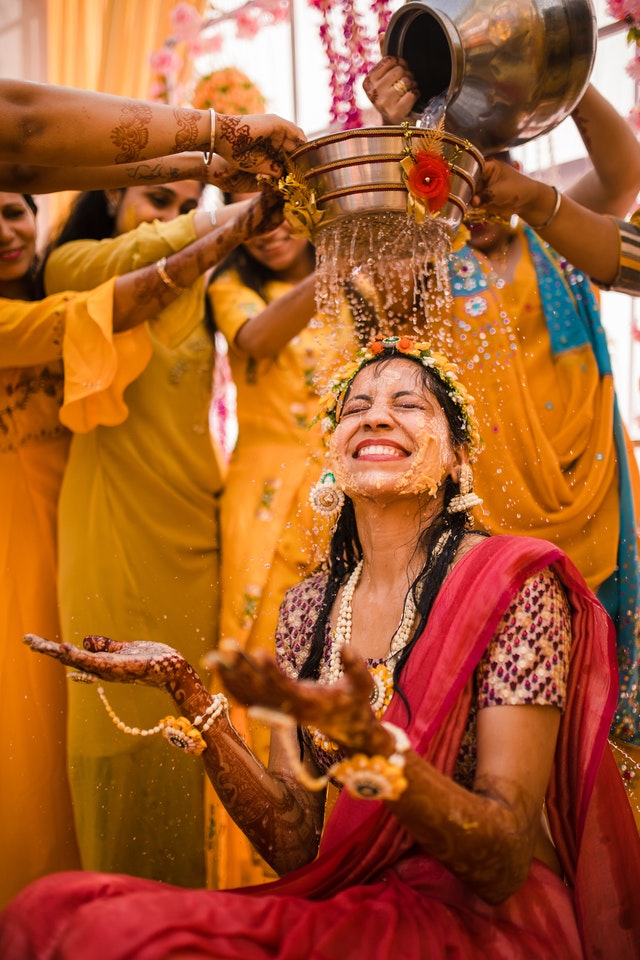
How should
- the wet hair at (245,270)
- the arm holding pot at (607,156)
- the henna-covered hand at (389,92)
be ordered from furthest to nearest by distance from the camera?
the wet hair at (245,270)
the arm holding pot at (607,156)
the henna-covered hand at (389,92)

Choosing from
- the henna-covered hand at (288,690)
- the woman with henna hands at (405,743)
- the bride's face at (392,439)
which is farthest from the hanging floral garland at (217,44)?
the henna-covered hand at (288,690)

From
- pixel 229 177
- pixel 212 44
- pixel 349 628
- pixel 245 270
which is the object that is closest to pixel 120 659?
pixel 349 628

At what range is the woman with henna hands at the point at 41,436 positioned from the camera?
3268 millimetres

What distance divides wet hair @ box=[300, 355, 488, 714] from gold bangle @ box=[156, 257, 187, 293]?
41.4 inches

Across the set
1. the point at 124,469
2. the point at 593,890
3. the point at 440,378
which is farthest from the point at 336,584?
the point at 124,469

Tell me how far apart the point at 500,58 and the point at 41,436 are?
184 centimetres

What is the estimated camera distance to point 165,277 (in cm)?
329

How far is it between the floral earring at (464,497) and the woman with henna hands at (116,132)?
866 millimetres

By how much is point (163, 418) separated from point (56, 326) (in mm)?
477

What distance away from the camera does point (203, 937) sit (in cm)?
165

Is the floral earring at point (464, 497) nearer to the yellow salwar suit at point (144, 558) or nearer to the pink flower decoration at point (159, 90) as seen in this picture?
the yellow salwar suit at point (144, 558)

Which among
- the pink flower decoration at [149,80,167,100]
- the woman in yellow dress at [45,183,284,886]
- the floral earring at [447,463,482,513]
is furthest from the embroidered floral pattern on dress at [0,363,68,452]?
the floral earring at [447,463,482,513]

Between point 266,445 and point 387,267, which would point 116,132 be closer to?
point 387,267

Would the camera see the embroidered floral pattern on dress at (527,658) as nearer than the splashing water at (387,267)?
Yes
